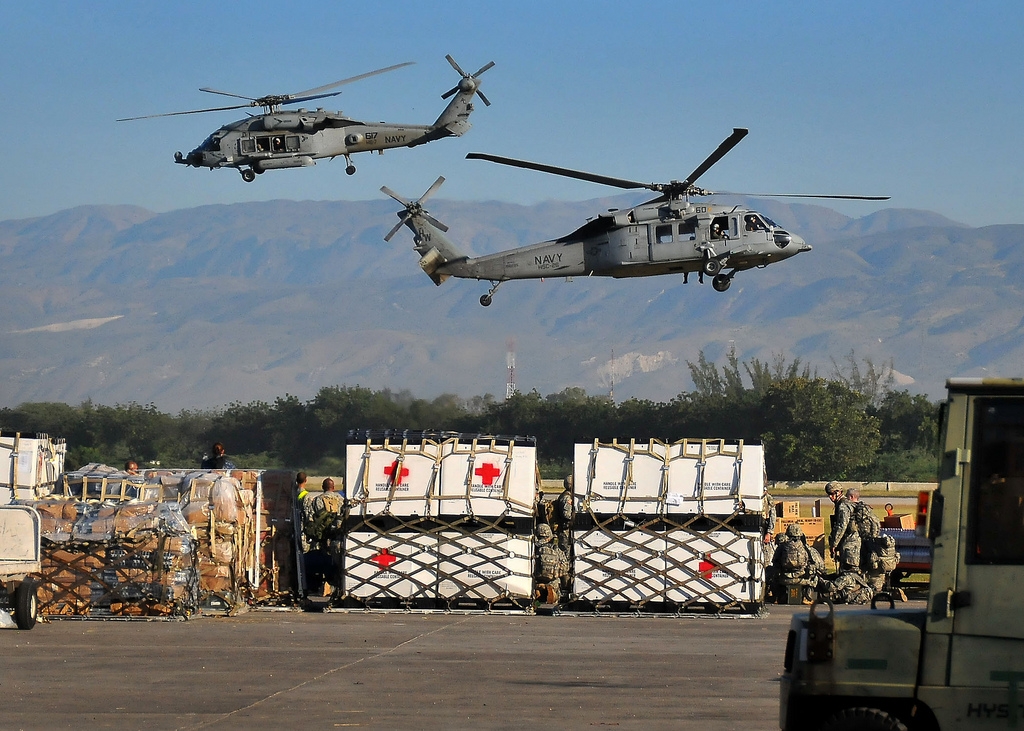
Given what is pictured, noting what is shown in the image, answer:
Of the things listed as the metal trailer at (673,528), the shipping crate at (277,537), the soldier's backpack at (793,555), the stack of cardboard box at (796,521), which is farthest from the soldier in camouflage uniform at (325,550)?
the stack of cardboard box at (796,521)

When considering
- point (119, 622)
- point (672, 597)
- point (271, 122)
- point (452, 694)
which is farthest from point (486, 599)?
point (271, 122)

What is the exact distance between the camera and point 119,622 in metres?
18.2

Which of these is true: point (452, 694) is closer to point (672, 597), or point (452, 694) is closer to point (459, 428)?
point (672, 597)

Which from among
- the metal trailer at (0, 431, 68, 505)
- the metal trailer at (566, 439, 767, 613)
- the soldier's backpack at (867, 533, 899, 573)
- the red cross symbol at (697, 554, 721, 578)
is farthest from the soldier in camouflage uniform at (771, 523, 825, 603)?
the metal trailer at (0, 431, 68, 505)

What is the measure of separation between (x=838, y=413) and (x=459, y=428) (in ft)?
68.7

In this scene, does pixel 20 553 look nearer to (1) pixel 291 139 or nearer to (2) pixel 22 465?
(2) pixel 22 465

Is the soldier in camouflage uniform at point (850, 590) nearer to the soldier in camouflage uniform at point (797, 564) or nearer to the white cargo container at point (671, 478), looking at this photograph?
the soldier in camouflage uniform at point (797, 564)

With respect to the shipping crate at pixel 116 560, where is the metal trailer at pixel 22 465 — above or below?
above

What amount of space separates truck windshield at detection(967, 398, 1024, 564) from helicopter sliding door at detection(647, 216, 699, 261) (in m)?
22.3

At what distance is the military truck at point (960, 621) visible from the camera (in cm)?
769

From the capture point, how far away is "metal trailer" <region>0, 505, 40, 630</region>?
16.8 m

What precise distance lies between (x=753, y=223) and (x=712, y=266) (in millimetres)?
1327

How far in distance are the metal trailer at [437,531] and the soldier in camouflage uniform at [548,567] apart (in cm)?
72

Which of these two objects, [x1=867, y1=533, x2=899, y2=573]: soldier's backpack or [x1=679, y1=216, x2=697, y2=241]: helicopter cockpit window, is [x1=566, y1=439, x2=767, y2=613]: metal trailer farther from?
[x1=679, y1=216, x2=697, y2=241]: helicopter cockpit window
